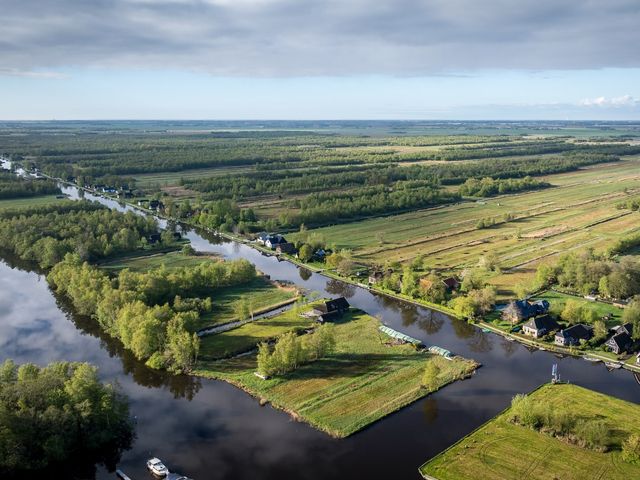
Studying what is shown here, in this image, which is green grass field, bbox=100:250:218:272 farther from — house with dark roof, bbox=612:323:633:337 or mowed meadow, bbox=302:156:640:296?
house with dark roof, bbox=612:323:633:337

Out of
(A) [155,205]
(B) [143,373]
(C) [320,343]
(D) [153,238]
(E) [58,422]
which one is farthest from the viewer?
(A) [155,205]

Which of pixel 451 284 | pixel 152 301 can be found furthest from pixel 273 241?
pixel 451 284

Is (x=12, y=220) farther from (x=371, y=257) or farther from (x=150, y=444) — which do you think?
(x=150, y=444)

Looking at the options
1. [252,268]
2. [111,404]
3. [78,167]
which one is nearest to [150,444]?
[111,404]

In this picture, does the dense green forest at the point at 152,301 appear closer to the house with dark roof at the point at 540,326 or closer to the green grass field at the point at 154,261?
the green grass field at the point at 154,261

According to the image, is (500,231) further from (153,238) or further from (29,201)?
(29,201)

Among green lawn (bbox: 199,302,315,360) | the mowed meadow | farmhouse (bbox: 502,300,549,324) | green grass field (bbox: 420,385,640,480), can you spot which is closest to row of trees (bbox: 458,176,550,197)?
the mowed meadow
